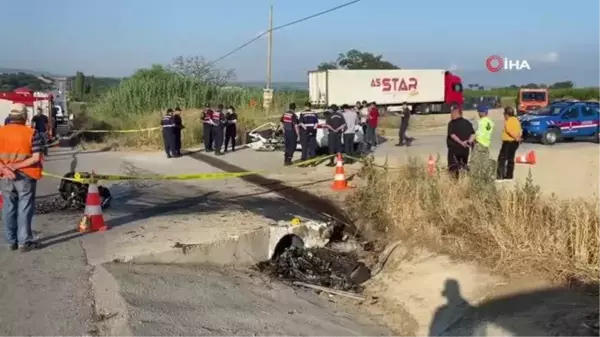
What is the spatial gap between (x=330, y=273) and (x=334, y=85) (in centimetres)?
3696

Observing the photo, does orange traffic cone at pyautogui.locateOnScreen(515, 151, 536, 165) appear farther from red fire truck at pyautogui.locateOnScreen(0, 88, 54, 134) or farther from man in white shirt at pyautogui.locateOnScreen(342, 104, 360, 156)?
red fire truck at pyautogui.locateOnScreen(0, 88, 54, 134)

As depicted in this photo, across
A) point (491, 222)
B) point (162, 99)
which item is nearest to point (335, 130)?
point (491, 222)

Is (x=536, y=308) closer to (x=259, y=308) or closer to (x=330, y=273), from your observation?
(x=259, y=308)

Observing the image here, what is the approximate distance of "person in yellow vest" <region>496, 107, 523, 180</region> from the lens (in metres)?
14.2

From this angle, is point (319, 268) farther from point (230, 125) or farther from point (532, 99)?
point (532, 99)

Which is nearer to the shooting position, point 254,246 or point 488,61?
point 254,246

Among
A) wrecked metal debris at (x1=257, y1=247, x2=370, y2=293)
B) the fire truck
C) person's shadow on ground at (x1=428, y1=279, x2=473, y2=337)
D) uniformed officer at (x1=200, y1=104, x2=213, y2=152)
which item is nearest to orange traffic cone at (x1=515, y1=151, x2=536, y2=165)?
wrecked metal debris at (x1=257, y1=247, x2=370, y2=293)

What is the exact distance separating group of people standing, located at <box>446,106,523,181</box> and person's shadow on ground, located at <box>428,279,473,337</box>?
478cm

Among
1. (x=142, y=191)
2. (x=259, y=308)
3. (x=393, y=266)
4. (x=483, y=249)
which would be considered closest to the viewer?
(x=259, y=308)

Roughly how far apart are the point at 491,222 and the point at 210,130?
16380 mm

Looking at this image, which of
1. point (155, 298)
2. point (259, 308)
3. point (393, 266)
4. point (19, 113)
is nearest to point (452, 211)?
point (393, 266)

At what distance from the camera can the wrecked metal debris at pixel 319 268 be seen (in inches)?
336

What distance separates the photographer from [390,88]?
4850cm

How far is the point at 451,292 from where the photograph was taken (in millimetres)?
7320
